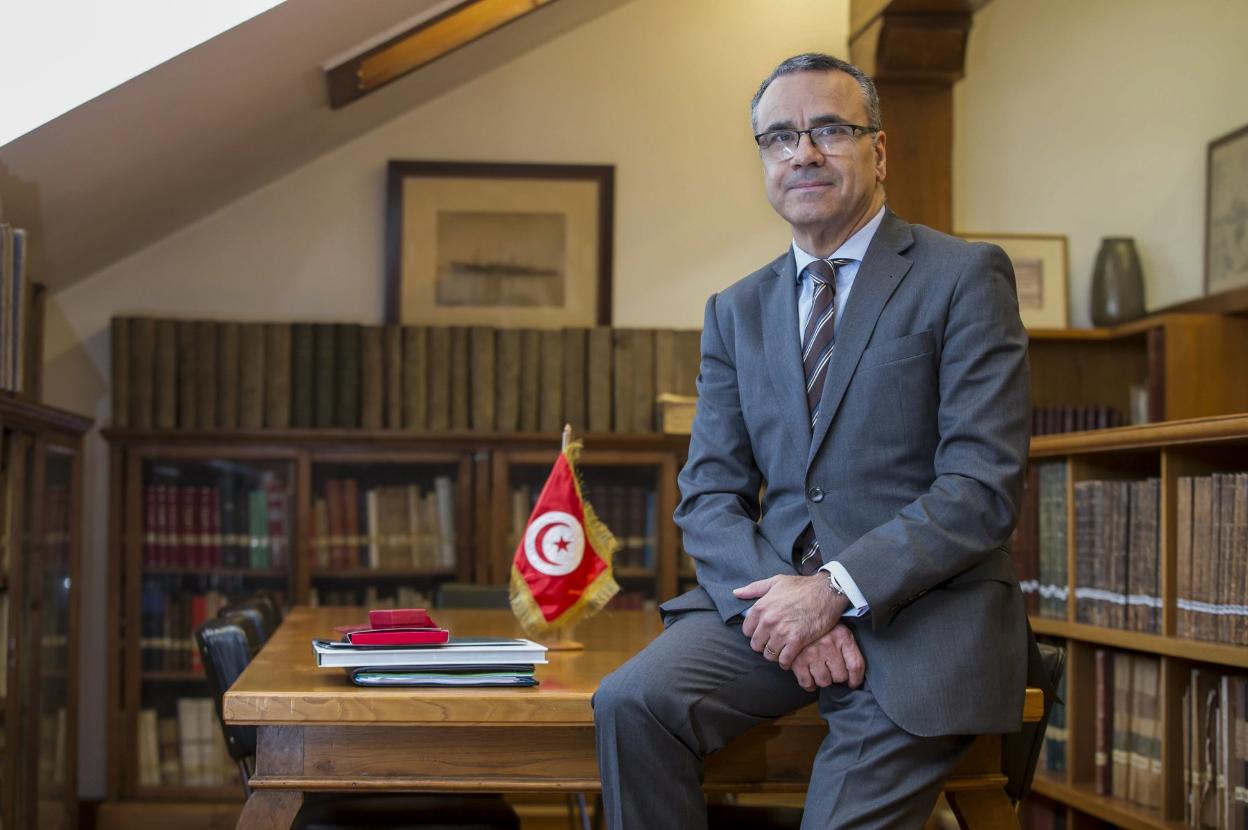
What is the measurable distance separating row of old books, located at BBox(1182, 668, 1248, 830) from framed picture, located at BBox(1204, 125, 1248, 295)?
8.12 feet

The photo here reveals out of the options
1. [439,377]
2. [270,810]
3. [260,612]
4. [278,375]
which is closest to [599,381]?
[439,377]

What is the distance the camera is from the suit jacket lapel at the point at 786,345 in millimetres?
2182

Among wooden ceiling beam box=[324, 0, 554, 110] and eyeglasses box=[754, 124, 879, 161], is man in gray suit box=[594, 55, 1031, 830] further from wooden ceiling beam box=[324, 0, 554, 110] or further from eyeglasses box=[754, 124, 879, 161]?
wooden ceiling beam box=[324, 0, 554, 110]

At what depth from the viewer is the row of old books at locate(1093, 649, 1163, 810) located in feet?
10.9

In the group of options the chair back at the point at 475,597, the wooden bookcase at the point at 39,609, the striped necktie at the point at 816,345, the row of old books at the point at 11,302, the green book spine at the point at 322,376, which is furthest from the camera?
the green book spine at the point at 322,376

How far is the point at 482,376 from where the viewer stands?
5.29m

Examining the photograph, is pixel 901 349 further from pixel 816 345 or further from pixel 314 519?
pixel 314 519

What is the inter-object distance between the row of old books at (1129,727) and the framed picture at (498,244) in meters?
2.68

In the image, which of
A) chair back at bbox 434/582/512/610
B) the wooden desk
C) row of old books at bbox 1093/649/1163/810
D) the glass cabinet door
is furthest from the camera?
chair back at bbox 434/582/512/610

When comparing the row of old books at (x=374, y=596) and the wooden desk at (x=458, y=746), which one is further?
the row of old books at (x=374, y=596)

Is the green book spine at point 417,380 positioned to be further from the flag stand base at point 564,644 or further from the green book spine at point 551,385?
the flag stand base at point 564,644

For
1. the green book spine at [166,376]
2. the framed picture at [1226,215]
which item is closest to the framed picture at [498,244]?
the green book spine at [166,376]

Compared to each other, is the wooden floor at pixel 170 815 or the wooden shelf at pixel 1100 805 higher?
the wooden shelf at pixel 1100 805

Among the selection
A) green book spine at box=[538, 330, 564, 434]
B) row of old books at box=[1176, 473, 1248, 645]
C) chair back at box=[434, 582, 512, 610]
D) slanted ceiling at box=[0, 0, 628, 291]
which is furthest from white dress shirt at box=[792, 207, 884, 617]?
green book spine at box=[538, 330, 564, 434]
